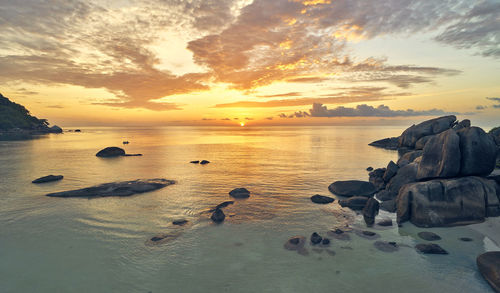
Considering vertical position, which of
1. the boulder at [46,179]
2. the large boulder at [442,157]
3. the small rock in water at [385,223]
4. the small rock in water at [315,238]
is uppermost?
the large boulder at [442,157]

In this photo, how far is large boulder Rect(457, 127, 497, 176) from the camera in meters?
18.9

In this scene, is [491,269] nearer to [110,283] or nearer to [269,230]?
[269,230]

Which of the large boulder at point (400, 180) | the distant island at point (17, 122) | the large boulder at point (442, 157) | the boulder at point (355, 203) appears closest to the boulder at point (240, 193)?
the boulder at point (355, 203)

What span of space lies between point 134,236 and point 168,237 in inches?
99.9

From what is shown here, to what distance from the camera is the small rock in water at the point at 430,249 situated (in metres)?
14.2

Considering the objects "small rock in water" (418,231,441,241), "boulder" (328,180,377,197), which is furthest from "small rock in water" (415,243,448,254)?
"boulder" (328,180,377,197)

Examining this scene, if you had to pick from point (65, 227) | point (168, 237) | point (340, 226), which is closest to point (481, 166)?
point (340, 226)

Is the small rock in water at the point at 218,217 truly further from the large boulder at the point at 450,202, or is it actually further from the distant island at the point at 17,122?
the distant island at the point at 17,122

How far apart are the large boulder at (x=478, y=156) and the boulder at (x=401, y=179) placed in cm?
625

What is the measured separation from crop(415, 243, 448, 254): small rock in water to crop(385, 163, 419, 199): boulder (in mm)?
11230

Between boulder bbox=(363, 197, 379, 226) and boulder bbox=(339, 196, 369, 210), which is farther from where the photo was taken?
boulder bbox=(339, 196, 369, 210)

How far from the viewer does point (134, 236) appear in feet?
56.0

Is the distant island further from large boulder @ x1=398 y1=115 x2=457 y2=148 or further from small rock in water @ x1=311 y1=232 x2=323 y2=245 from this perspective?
large boulder @ x1=398 y1=115 x2=457 y2=148

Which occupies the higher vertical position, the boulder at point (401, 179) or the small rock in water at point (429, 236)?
the boulder at point (401, 179)
